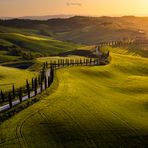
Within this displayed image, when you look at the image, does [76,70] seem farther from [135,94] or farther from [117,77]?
[135,94]

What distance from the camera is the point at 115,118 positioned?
6056 cm

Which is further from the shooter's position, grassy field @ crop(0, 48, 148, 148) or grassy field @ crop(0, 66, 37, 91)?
grassy field @ crop(0, 66, 37, 91)

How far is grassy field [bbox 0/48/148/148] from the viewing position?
49.0 m

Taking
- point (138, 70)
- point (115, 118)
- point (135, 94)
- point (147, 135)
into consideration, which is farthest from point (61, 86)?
point (138, 70)

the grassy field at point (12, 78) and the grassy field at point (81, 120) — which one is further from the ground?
the grassy field at point (81, 120)

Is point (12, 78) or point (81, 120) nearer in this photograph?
point (81, 120)

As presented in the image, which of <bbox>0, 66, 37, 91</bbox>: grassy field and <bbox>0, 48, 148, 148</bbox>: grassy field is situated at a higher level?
<bbox>0, 48, 148, 148</bbox>: grassy field

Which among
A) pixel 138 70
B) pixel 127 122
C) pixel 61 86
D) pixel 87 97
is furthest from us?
pixel 138 70

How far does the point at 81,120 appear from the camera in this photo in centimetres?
5741

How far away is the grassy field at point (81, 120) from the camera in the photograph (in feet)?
161

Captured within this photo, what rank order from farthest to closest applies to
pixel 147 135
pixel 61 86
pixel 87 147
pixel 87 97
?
pixel 61 86, pixel 87 97, pixel 147 135, pixel 87 147

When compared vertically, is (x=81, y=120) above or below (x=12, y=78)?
above

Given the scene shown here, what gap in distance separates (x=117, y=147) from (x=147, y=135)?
715 centimetres

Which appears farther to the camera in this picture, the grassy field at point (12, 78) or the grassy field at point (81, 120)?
the grassy field at point (12, 78)
